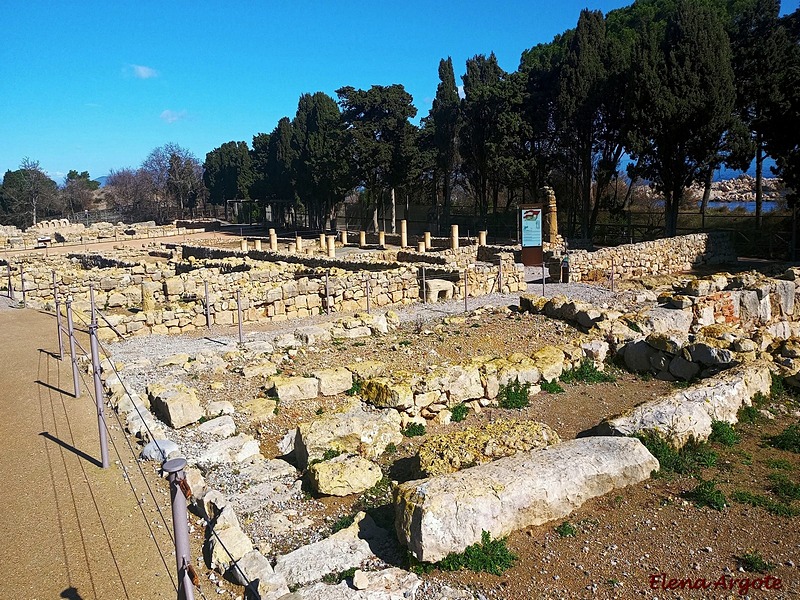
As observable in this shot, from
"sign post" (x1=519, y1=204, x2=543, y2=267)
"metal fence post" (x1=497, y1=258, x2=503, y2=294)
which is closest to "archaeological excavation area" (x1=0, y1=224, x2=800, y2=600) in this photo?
"metal fence post" (x1=497, y1=258, x2=503, y2=294)

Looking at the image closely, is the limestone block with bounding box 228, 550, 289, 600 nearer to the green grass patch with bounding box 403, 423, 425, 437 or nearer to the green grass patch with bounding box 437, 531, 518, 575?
the green grass patch with bounding box 437, 531, 518, 575

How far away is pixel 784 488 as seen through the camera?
6.81m

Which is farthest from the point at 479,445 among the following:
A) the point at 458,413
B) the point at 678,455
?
the point at 458,413

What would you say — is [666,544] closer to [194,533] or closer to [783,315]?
[194,533]

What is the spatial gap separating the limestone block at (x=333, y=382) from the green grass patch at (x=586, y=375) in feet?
13.1

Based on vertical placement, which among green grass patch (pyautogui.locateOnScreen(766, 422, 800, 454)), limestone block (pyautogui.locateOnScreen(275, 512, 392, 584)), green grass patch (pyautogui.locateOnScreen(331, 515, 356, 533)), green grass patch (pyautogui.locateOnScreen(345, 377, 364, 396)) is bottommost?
green grass patch (pyautogui.locateOnScreen(331, 515, 356, 533))

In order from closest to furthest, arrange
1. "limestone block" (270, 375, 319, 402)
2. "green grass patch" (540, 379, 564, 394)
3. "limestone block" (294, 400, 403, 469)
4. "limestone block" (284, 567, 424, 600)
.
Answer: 1. "limestone block" (284, 567, 424, 600)
2. "limestone block" (294, 400, 403, 469)
3. "limestone block" (270, 375, 319, 402)
4. "green grass patch" (540, 379, 564, 394)

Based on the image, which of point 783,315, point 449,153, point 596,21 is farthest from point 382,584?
point 449,153

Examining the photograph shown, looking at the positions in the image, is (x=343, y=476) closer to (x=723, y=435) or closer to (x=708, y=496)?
(x=708, y=496)

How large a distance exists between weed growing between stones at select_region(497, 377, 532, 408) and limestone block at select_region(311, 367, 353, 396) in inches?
102

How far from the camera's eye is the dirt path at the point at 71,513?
17.7ft

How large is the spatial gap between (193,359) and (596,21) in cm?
3520

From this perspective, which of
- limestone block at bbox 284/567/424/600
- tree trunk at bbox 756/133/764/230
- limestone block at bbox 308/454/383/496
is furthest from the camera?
tree trunk at bbox 756/133/764/230

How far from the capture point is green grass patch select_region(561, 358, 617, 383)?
459 inches
